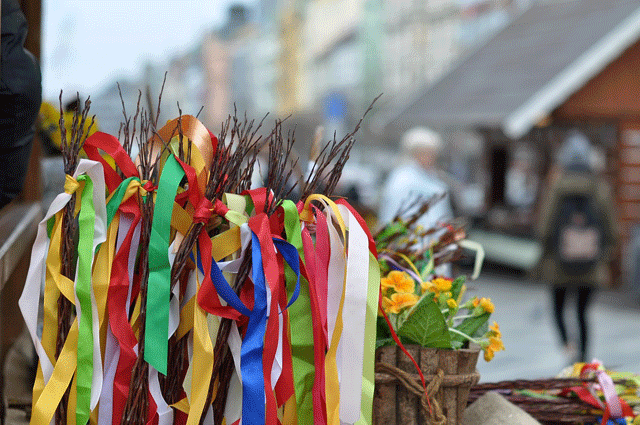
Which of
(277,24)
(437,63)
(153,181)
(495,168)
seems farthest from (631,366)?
(277,24)

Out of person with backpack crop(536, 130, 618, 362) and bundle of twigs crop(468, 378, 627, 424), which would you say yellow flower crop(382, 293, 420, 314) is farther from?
person with backpack crop(536, 130, 618, 362)

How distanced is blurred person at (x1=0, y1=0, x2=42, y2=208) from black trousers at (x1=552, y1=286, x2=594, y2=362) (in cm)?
522

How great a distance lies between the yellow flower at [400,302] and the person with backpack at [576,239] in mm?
4785

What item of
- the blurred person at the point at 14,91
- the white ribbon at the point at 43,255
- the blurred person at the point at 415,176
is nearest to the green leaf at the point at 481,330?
the white ribbon at the point at 43,255

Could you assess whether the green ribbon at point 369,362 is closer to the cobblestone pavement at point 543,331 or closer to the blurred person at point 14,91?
the blurred person at point 14,91

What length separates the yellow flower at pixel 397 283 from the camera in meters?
1.94

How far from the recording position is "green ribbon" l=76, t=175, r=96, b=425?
5.23 feet

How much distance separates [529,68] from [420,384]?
10615mm

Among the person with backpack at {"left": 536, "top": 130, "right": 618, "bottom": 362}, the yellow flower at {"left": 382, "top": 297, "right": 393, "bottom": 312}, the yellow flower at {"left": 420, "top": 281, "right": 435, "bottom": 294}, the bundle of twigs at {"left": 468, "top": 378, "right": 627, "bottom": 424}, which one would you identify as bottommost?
the person with backpack at {"left": 536, "top": 130, "right": 618, "bottom": 362}

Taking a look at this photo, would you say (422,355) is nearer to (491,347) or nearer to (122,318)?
(491,347)

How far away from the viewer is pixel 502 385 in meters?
2.33

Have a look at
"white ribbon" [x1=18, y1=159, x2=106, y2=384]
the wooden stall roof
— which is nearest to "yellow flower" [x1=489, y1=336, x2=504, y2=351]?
"white ribbon" [x1=18, y1=159, x2=106, y2=384]

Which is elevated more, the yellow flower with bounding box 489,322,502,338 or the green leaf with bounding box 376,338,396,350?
the green leaf with bounding box 376,338,396,350

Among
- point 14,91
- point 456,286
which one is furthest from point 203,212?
point 456,286
